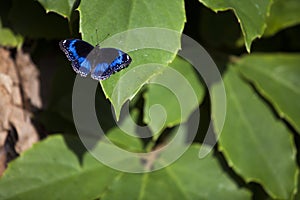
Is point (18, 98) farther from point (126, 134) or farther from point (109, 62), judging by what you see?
point (109, 62)

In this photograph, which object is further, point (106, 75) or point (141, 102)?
point (141, 102)

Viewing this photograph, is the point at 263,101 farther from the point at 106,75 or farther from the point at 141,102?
the point at 106,75

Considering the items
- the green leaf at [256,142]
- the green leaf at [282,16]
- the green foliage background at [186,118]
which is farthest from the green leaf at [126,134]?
the green leaf at [282,16]

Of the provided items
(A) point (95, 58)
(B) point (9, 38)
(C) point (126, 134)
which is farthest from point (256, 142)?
(B) point (9, 38)

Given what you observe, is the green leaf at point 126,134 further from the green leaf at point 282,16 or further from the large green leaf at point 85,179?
the green leaf at point 282,16

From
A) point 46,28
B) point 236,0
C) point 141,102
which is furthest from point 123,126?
point 236,0

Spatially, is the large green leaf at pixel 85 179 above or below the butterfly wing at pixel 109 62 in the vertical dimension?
below
